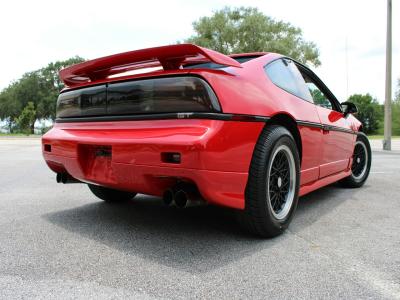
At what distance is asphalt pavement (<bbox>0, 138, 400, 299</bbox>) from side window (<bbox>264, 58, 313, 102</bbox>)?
110 centimetres

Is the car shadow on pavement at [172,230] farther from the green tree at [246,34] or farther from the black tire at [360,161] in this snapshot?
the green tree at [246,34]

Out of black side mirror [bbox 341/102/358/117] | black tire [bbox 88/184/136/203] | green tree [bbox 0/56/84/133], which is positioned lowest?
black tire [bbox 88/184/136/203]

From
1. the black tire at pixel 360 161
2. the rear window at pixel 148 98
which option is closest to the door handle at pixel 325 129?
the black tire at pixel 360 161

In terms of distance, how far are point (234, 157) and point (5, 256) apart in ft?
5.07

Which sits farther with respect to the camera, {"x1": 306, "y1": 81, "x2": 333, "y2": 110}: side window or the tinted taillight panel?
{"x1": 306, "y1": 81, "x2": 333, "y2": 110}: side window

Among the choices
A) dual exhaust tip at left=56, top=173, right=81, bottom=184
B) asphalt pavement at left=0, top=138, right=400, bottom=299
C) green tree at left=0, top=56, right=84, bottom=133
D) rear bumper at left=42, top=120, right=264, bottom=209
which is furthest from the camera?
green tree at left=0, top=56, right=84, bottom=133

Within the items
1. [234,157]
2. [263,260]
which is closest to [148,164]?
[234,157]

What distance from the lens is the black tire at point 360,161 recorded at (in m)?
5.19

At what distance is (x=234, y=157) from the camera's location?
2.50m

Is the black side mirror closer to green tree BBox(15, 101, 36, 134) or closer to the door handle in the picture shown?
the door handle

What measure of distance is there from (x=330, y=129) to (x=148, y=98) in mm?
2083

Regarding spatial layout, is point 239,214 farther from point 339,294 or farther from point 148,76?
point 148,76

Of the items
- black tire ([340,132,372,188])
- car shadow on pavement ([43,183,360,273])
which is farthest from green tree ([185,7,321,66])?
Answer: car shadow on pavement ([43,183,360,273])

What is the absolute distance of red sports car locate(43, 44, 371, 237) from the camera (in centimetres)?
242
